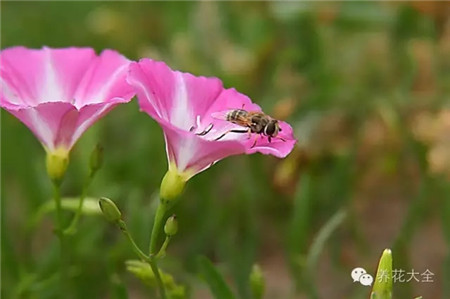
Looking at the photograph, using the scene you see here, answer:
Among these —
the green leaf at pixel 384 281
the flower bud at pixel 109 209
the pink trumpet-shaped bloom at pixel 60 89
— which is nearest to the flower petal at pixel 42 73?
the pink trumpet-shaped bloom at pixel 60 89

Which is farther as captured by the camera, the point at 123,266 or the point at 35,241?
the point at 35,241

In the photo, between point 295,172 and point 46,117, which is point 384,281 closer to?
point 46,117

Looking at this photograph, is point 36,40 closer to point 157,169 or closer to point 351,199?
point 157,169

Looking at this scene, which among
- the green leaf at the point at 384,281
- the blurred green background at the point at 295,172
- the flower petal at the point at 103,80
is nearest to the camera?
the green leaf at the point at 384,281

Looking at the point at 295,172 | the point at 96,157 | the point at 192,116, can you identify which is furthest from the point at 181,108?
the point at 295,172

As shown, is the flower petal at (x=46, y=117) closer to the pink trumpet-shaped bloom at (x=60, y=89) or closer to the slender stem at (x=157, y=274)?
the pink trumpet-shaped bloom at (x=60, y=89)

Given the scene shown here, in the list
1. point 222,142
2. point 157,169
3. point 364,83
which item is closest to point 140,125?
point 157,169
